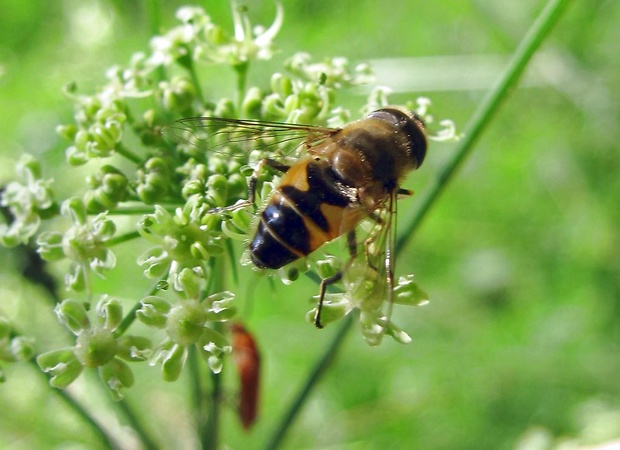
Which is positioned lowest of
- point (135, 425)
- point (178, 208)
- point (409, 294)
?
point (135, 425)

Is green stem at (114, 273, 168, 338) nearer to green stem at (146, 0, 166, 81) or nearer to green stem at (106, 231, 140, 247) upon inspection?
green stem at (106, 231, 140, 247)

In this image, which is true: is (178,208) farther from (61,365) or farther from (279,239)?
(61,365)

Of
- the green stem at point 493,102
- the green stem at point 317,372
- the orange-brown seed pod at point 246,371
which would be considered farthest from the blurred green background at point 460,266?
the green stem at point 493,102

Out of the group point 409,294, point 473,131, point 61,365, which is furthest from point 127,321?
point 473,131

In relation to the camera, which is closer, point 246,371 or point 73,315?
point 73,315

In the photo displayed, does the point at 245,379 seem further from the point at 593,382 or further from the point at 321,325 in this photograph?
the point at 593,382

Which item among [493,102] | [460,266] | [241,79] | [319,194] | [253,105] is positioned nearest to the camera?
[319,194]

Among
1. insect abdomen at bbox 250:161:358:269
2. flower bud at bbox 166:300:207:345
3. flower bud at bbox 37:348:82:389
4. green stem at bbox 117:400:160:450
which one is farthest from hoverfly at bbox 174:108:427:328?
green stem at bbox 117:400:160:450
